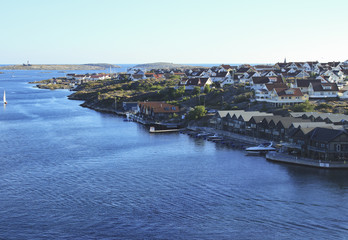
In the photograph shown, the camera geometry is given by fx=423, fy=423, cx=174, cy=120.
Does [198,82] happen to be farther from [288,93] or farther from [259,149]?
[259,149]

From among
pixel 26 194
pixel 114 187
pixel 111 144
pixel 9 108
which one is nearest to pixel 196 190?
pixel 114 187

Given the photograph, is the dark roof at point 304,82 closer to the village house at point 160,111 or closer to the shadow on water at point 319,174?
the village house at point 160,111

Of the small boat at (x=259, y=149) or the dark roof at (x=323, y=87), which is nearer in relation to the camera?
the small boat at (x=259, y=149)

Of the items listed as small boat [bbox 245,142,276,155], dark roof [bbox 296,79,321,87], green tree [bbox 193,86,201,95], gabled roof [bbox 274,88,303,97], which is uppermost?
dark roof [bbox 296,79,321,87]

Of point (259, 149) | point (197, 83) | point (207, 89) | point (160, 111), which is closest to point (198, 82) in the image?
point (197, 83)

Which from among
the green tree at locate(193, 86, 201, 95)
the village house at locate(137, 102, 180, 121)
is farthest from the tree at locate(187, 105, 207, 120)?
the green tree at locate(193, 86, 201, 95)

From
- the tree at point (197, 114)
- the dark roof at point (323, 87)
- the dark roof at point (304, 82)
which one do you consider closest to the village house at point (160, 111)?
the tree at point (197, 114)

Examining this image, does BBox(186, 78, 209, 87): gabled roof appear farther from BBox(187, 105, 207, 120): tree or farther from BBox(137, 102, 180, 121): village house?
BBox(187, 105, 207, 120): tree

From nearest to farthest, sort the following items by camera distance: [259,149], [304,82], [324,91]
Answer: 1. [259,149]
2. [324,91]
3. [304,82]

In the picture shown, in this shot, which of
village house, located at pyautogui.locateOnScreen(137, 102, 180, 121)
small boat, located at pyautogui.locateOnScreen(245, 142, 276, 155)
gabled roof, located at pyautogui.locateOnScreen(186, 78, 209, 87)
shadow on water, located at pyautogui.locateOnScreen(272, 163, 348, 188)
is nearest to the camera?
shadow on water, located at pyautogui.locateOnScreen(272, 163, 348, 188)
